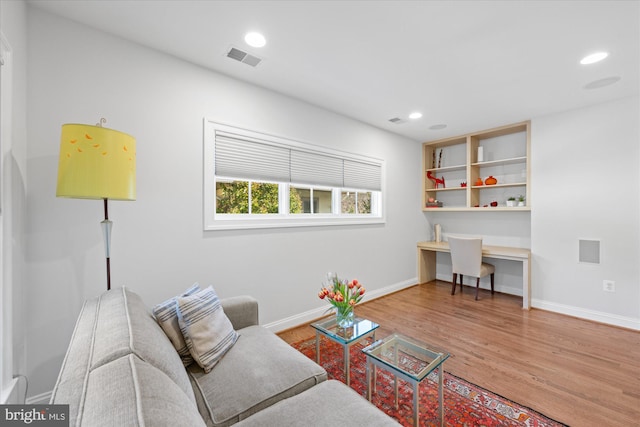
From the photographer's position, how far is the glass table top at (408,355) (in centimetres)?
151

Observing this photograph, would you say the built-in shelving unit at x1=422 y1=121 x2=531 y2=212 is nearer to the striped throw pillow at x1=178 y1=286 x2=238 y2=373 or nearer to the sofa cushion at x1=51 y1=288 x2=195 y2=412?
the striped throw pillow at x1=178 y1=286 x2=238 y2=373

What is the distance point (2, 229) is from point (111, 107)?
1005 millimetres

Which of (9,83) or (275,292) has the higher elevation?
(9,83)

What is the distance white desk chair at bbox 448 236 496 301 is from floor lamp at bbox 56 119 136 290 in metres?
3.83

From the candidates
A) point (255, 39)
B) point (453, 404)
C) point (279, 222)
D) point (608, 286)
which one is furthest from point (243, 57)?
point (608, 286)

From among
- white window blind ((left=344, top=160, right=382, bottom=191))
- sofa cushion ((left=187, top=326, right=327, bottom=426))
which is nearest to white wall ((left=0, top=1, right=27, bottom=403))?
sofa cushion ((left=187, top=326, right=327, bottom=426))

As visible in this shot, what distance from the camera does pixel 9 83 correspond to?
1443mm

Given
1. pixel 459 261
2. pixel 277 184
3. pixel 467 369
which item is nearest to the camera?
pixel 467 369

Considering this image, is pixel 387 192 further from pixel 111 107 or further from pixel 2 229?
pixel 2 229

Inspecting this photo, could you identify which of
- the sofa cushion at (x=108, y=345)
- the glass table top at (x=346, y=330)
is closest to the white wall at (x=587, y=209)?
the glass table top at (x=346, y=330)

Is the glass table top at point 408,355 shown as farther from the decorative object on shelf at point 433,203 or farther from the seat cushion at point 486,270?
the decorative object on shelf at point 433,203

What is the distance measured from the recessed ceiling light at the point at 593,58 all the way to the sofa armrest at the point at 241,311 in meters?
3.29

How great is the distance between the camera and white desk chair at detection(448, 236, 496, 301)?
3704mm

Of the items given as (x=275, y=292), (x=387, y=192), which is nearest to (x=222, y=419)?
(x=275, y=292)
